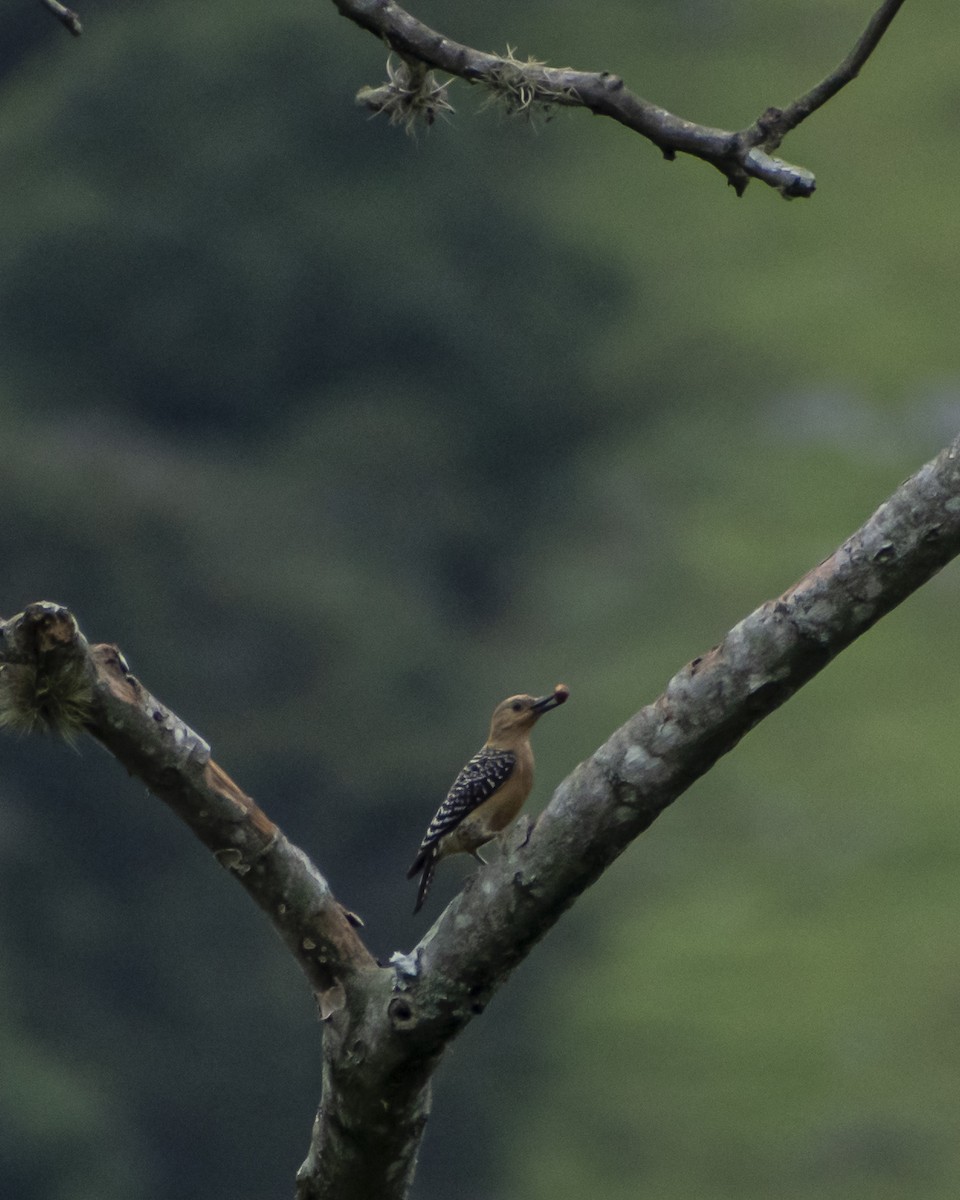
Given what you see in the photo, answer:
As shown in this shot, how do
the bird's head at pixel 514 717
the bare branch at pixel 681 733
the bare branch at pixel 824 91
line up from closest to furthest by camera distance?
the bare branch at pixel 681 733 < the bare branch at pixel 824 91 < the bird's head at pixel 514 717

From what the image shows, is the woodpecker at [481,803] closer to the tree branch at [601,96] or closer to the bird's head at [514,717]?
the bird's head at [514,717]

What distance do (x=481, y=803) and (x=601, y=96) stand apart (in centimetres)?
230

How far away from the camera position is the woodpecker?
5906mm

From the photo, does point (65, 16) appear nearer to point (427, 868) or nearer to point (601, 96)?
point (601, 96)

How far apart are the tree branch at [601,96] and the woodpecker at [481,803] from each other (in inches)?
74.7

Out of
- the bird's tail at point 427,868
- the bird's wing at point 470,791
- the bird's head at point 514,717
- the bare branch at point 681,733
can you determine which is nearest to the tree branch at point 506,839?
the bare branch at point 681,733

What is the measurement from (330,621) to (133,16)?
6.39 m

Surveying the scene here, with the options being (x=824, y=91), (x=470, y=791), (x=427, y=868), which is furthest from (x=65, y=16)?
(x=427, y=868)

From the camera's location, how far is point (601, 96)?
15.0ft

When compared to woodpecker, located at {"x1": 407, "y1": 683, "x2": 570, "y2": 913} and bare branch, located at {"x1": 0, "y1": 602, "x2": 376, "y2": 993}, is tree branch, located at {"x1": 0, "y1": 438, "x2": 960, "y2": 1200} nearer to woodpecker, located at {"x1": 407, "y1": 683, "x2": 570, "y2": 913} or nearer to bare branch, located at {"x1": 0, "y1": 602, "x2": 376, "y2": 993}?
bare branch, located at {"x1": 0, "y1": 602, "x2": 376, "y2": 993}

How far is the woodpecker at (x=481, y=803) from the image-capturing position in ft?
19.4

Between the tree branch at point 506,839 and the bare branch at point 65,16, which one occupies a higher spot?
the bare branch at point 65,16

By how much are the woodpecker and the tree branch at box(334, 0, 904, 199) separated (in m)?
1.90

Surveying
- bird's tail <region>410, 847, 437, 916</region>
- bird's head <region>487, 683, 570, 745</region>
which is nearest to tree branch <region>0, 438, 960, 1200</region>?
bird's tail <region>410, 847, 437, 916</region>
